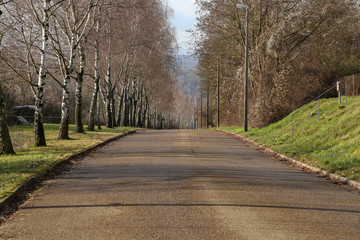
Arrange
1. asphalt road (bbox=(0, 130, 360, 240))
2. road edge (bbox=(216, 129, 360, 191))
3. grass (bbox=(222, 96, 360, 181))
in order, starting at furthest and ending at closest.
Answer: grass (bbox=(222, 96, 360, 181)) < road edge (bbox=(216, 129, 360, 191)) < asphalt road (bbox=(0, 130, 360, 240))

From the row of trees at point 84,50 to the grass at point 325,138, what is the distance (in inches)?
400

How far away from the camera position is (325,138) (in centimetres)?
1591

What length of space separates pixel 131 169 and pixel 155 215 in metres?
5.09

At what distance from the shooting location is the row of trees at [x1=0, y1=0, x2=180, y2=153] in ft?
67.8

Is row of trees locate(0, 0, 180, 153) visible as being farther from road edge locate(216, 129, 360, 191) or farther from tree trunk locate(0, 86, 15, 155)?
road edge locate(216, 129, 360, 191)

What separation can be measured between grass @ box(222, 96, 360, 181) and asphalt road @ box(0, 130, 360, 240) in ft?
3.87

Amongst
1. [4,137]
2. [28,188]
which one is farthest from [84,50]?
[28,188]

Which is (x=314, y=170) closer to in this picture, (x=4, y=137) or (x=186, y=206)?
(x=186, y=206)

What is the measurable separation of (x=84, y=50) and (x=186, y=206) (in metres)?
20.9

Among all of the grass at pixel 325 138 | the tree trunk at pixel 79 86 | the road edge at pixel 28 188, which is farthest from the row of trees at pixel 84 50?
the grass at pixel 325 138

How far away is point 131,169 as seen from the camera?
453 inches

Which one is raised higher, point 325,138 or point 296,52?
point 296,52

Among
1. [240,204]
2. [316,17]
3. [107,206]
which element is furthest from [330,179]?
[316,17]

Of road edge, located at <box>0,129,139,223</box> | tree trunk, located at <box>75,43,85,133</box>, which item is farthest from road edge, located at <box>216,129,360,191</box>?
tree trunk, located at <box>75,43,85,133</box>
